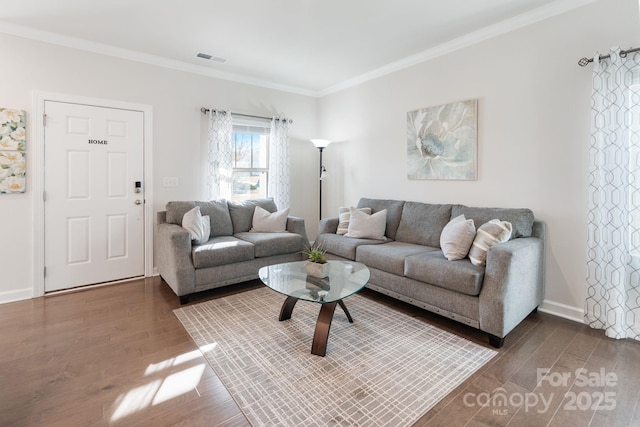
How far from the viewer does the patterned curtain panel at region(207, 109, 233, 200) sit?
13.9 feet

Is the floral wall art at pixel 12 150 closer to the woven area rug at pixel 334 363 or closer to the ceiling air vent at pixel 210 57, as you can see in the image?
the ceiling air vent at pixel 210 57

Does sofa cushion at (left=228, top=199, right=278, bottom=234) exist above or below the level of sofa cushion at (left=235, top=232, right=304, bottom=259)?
above

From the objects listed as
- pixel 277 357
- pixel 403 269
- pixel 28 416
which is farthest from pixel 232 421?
pixel 403 269

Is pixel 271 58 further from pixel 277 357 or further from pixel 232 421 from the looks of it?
pixel 232 421

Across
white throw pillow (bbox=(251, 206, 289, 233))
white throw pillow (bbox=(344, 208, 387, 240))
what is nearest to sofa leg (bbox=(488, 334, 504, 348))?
white throw pillow (bbox=(344, 208, 387, 240))

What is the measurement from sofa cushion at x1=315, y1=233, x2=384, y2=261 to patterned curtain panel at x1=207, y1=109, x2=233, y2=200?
154 cm

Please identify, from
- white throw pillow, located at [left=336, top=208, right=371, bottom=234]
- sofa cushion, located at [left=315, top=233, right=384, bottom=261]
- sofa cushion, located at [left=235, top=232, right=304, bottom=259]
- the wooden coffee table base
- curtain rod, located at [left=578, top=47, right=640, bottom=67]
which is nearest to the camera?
the wooden coffee table base

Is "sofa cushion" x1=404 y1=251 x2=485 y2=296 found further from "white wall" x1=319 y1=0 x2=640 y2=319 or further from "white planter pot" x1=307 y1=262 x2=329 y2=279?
"white wall" x1=319 y1=0 x2=640 y2=319

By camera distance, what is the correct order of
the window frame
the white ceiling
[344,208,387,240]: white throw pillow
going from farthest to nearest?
the window frame < [344,208,387,240]: white throw pillow < the white ceiling

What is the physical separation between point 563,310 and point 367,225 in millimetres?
1939

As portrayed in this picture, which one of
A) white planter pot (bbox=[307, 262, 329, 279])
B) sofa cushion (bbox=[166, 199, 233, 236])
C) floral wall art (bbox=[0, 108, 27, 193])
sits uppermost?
A: floral wall art (bbox=[0, 108, 27, 193])

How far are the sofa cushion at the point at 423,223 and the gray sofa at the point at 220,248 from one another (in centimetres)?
126

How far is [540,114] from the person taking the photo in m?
2.83

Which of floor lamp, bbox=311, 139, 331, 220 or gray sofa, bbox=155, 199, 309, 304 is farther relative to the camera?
floor lamp, bbox=311, 139, 331, 220
